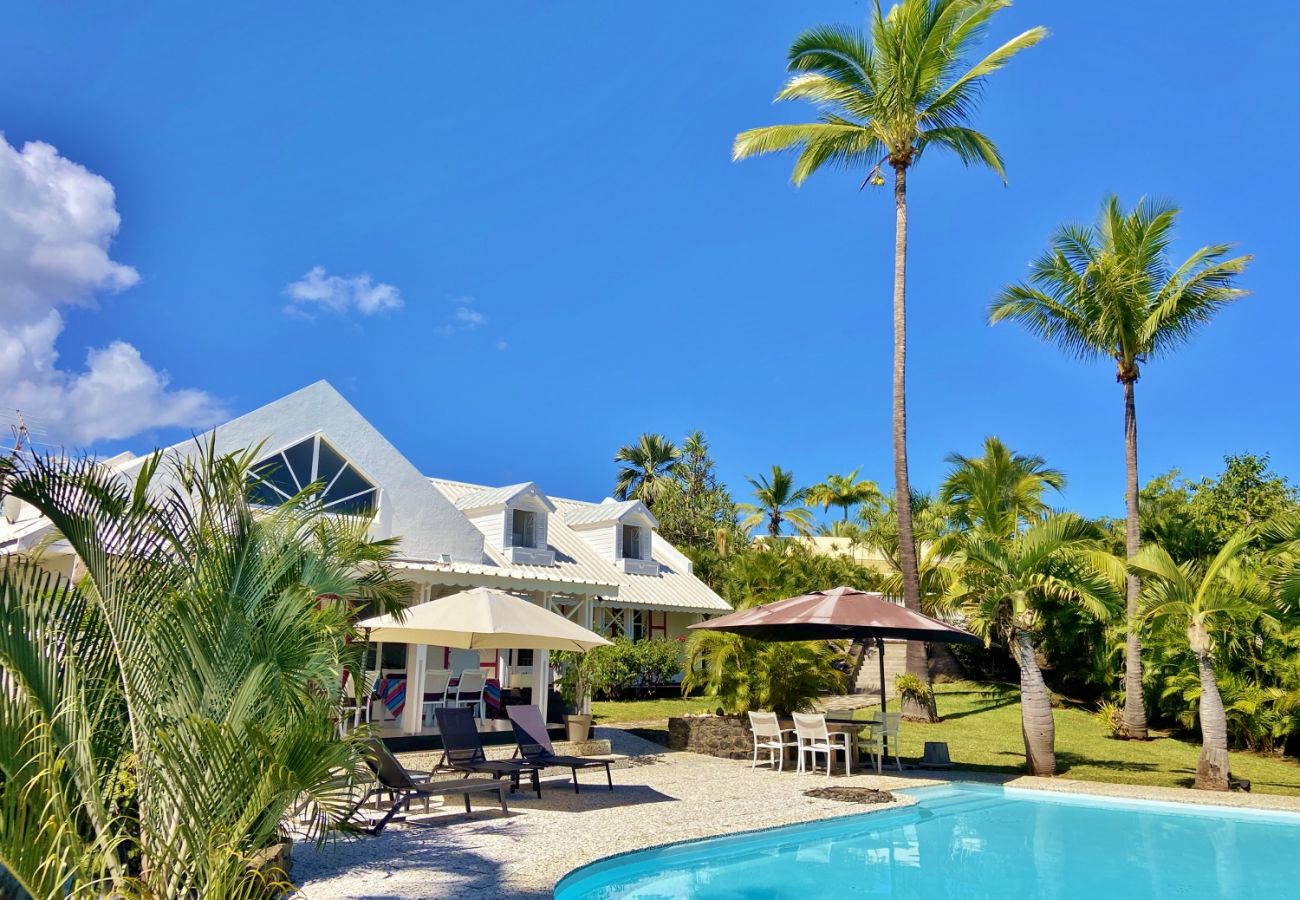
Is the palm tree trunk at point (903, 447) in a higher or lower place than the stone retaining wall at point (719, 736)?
higher

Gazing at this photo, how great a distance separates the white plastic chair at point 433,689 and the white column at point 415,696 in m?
0.45

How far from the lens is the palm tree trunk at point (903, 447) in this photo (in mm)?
20078

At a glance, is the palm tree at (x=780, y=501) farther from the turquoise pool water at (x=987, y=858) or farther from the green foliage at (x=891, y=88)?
the turquoise pool water at (x=987, y=858)

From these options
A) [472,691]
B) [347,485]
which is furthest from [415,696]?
[347,485]

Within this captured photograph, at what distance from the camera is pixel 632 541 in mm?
32031

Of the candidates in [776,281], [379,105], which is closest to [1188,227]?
[776,281]

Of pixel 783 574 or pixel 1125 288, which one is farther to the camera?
pixel 783 574

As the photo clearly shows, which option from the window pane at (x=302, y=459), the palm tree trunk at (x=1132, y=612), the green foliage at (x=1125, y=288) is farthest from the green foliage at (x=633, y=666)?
the green foliage at (x=1125, y=288)

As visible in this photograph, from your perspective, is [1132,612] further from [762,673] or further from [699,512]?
[699,512]

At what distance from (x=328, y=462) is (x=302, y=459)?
633 millimetres

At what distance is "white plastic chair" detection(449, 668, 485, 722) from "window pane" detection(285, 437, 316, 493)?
5.03 m

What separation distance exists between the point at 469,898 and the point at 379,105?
17.4 metres

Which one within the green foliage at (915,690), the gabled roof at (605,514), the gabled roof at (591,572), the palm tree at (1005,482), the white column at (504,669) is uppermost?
the palm tree at (1005,482)

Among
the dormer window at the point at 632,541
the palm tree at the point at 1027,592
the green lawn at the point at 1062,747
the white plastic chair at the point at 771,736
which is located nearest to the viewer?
the palm tree at the point at 1027,592
